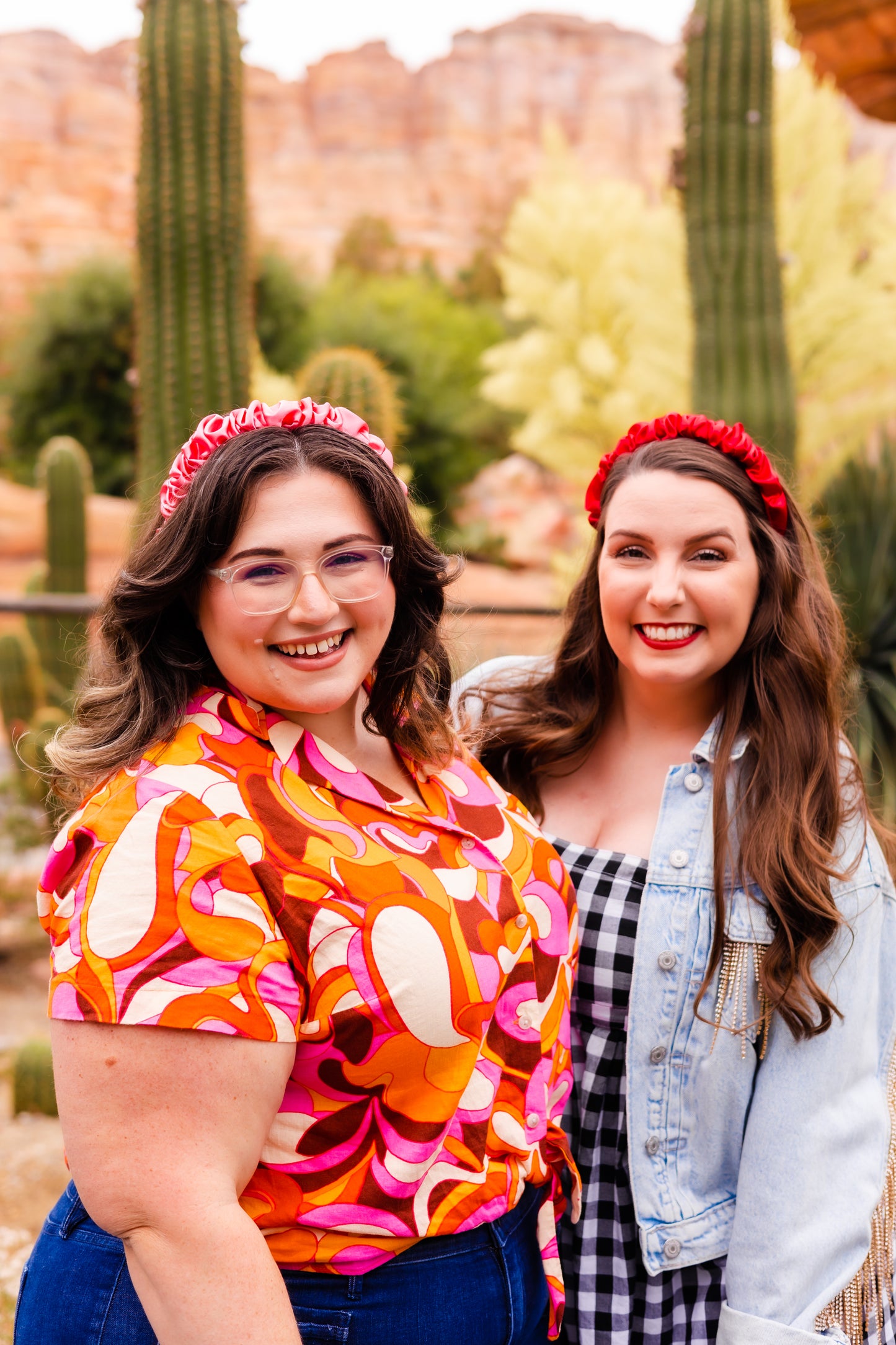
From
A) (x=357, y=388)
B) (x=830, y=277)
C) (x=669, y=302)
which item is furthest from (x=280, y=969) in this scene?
(x=669, y=302)

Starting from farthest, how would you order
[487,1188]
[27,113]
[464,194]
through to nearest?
1. [464,194]
2. [27,113]
3. [487,1188]

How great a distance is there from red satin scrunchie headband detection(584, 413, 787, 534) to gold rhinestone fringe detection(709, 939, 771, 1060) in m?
0.72

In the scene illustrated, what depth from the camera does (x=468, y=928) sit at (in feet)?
4.39

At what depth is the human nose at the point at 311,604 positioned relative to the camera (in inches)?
52.1

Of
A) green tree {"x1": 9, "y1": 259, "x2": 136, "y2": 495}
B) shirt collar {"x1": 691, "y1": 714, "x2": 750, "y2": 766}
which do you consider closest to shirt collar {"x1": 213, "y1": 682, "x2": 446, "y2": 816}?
shirt collar {"x1": 691, "y1": 714, "x2": 750, "y2": 766}

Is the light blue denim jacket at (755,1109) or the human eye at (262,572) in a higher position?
the human eye at (262,572)

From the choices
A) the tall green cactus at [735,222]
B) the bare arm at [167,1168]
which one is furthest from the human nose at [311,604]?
the tall green cactus at [735,222]

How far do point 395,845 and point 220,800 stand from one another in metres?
0.24

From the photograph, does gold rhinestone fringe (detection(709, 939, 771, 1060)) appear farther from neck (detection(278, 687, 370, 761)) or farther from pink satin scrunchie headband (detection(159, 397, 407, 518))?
pink satin scrunchie headband (detection(159, 397, 407, 518))

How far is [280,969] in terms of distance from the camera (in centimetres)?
116

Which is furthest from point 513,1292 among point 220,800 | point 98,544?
point 98,544

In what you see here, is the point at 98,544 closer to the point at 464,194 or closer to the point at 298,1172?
the point at 298,1172

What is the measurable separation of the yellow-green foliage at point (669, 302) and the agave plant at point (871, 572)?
11.2 ft

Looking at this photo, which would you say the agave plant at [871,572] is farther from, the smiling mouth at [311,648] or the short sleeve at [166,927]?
the short sleeve at [166,927]
